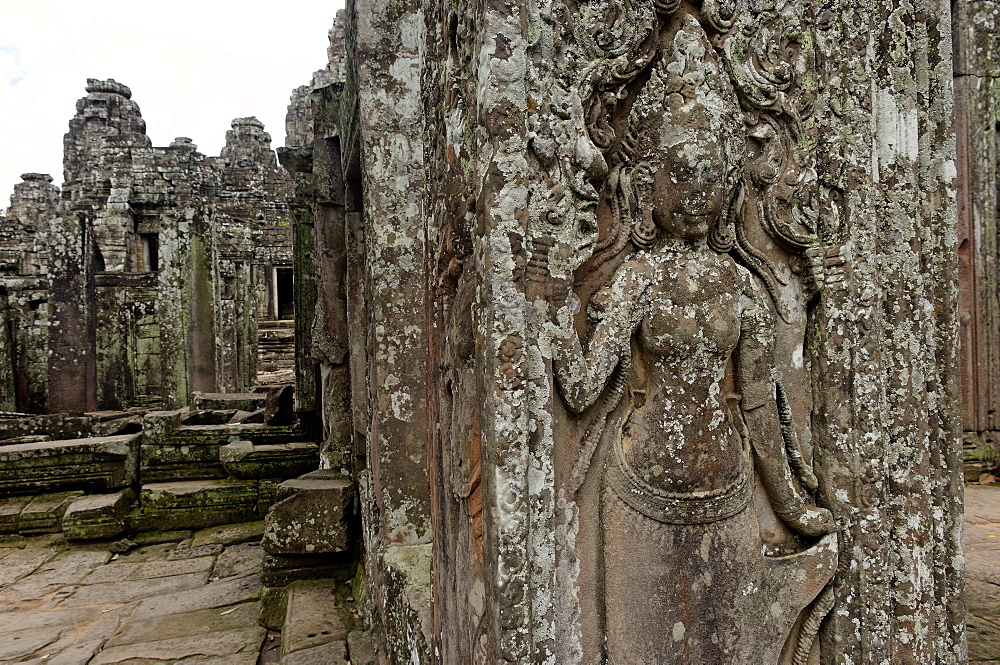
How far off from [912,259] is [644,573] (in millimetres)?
1270

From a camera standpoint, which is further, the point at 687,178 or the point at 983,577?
the point at 983,577

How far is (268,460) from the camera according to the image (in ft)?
21.2

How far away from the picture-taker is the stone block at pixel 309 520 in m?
4.45

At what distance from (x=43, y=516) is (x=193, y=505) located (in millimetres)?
1504

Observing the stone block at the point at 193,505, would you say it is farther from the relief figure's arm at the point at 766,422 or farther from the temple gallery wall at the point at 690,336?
the relief figure's arm at the point at 766,422

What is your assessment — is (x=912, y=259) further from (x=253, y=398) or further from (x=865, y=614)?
(x=253, y=398)

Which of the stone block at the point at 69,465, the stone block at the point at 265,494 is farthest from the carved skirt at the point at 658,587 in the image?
the stone block at the point at 69,465

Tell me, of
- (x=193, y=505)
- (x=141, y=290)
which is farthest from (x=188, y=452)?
(x=141, y=290)

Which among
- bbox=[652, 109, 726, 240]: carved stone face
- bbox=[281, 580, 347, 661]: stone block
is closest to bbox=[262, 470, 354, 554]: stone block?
bbox=[281, 580, 347, 661]: stone block

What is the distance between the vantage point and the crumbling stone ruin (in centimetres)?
1291

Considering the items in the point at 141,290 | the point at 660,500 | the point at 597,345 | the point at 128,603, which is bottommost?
the point at 128,603

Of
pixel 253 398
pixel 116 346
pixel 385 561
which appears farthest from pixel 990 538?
pixel 116 346

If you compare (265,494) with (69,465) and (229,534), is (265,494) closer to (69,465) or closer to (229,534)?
(229,534)

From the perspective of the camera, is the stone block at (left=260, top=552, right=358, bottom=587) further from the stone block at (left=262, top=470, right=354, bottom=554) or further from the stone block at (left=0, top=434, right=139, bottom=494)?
the stone block at (left=0, top=434, right=139, bottom=494)
